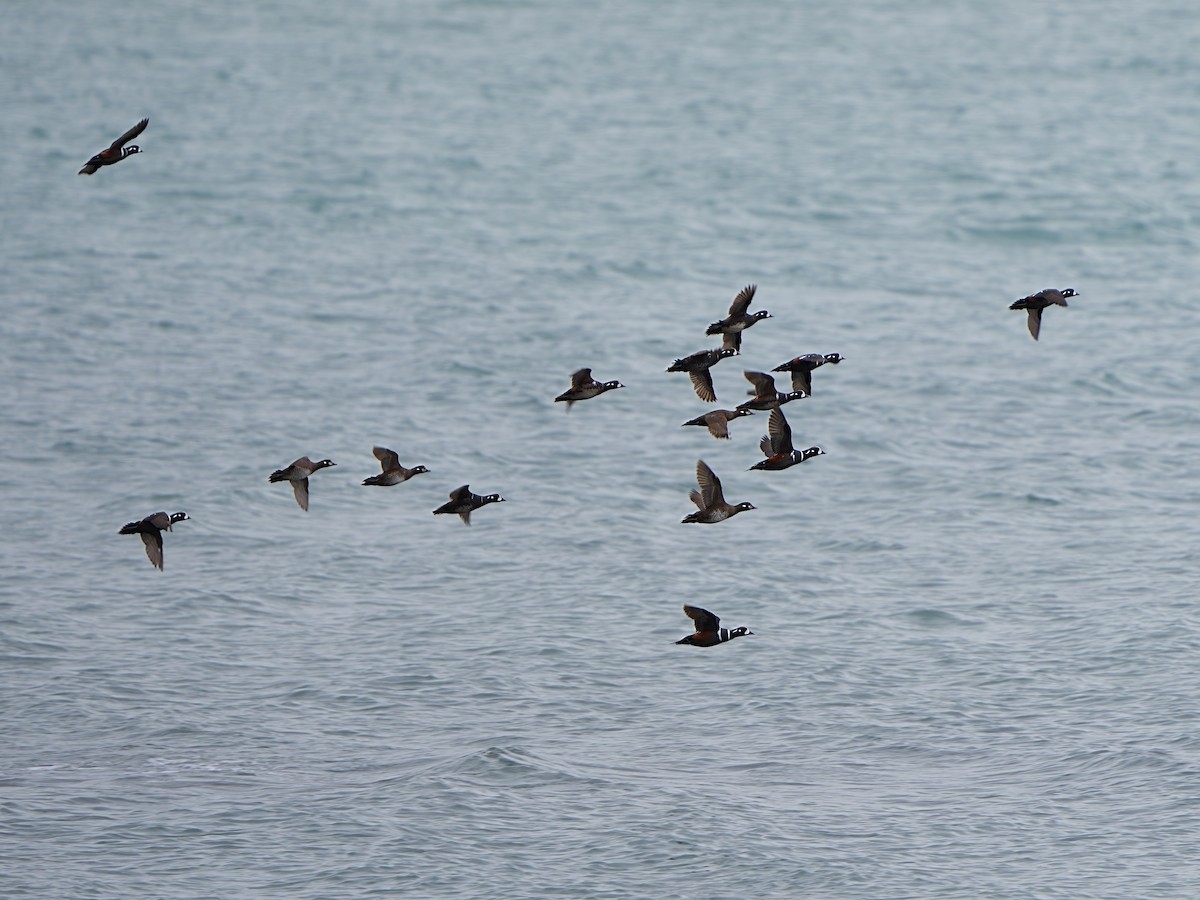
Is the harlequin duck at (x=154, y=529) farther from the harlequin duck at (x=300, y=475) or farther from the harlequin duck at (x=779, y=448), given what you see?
the harlequin duck at (x=779, y=448)

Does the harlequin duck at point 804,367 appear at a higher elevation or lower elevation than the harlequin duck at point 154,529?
higher

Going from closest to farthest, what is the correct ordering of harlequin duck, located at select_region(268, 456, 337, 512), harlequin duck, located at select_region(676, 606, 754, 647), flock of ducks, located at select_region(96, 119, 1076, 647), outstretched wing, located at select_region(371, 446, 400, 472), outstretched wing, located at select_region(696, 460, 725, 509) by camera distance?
harlequin duck, located at select_region(676, 606, 754, 647), flock of ducks, located at select_region(96, 119, 1076, 647), harlequin duck, located at select_region(268, 456, 337, 512), outstretched wing, located at select_region(696, 460, 725, 509), outstretched wing, located at select_region(371, 446, 400, 472)

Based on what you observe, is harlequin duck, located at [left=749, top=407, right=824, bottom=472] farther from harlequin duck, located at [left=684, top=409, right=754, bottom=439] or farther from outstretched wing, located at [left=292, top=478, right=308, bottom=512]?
outstretched wing, located at [left=292, top=478, right=308, bottom=512]

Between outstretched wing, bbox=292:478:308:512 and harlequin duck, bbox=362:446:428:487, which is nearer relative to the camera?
outstretched wing, bbox=292:478:308:512

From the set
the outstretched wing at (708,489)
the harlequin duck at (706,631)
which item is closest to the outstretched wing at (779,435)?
the outstretched wing at (708,489)

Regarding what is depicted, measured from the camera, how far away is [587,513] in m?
50.4

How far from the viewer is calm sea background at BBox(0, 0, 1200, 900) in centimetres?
3534

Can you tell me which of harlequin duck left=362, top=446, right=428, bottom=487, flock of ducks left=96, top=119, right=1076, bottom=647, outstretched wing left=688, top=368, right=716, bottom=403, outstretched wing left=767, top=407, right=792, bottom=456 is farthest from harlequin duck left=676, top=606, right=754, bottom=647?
harlequin duck left=362, top=446, right=428, bottom=487

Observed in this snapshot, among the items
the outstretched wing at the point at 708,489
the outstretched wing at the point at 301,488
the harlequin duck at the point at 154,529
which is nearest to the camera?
the harlequin duck at the point at 154,529

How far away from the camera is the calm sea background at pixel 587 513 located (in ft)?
116

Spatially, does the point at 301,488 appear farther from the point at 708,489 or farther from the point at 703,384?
the point at 703,384

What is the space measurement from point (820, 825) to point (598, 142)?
66537 millimetres

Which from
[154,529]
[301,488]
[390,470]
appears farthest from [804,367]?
[154,529]

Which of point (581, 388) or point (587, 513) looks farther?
point (587, 513)
